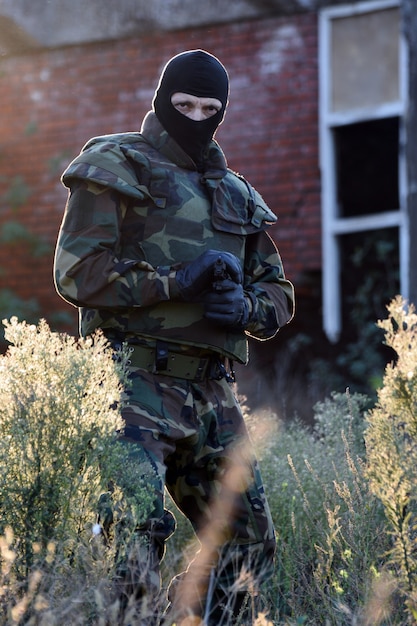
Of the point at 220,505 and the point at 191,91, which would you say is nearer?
the point at 220,505

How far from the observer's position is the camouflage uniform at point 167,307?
14.7ft

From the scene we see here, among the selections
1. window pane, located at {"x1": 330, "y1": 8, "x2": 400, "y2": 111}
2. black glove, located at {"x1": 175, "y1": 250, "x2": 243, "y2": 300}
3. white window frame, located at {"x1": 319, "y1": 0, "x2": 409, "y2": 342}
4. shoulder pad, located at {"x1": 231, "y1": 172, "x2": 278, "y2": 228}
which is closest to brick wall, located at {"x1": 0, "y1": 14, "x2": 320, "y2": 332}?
white window frame, located at {"x1": 319, "y1": 0, "x2": 409, "y2": 342}

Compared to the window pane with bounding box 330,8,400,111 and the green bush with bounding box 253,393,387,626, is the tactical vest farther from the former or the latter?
the window pane with bounding box 330,8,400,111

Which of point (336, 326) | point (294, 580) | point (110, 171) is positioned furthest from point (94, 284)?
point (336, 326)

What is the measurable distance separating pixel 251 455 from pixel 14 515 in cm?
96

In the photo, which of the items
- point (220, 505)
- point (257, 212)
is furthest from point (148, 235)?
point (220, 505)

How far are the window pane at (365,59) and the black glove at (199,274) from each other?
23.9 ft

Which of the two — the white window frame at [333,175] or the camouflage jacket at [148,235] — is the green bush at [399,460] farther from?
the white window frame at [333,175]

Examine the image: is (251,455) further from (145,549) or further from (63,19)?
(63,19)

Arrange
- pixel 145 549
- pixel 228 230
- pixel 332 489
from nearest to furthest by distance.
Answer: pixel 145 549 < pixel 228 230 < pixel 332 489

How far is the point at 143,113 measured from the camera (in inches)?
500

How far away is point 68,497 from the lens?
4.20 metres

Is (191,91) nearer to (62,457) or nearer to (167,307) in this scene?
(167,307)

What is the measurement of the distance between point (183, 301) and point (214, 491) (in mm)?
721
